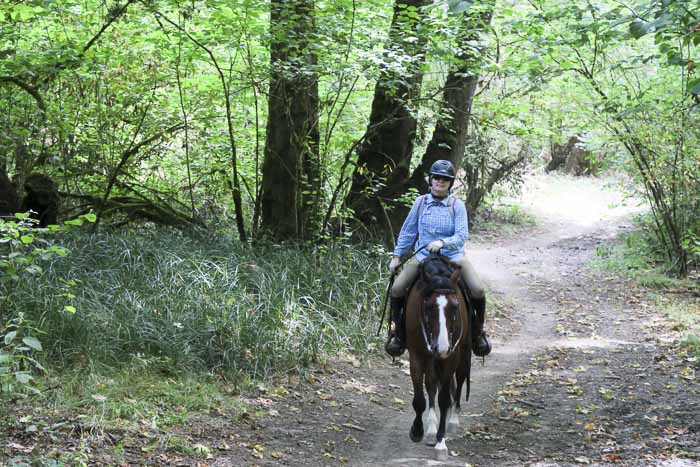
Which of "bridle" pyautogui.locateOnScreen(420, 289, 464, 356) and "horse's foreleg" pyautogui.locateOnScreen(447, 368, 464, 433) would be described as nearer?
"bridle" pyautogui.locateOnScreen(420, 289, 464, 356)

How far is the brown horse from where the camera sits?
6.46 m

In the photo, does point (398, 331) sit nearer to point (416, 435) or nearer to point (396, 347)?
point (396, 347)

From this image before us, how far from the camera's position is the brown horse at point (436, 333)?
6.46m

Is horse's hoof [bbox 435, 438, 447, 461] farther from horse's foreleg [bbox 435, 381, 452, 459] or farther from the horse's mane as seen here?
the horse's mane

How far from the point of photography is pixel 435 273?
663 cm

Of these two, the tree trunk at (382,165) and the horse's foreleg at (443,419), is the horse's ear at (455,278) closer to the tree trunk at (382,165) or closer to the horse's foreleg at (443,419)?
the horse's foreleg at (443,419)

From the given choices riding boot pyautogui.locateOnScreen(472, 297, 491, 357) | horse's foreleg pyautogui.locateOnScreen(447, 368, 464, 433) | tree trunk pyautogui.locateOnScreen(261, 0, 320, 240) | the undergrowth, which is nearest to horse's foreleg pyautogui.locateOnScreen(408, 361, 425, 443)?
horse's foreleg pyautogui.locateOnScreen(447, 368, 464, 433)

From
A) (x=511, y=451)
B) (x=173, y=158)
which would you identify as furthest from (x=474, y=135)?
(x=511, y=451)

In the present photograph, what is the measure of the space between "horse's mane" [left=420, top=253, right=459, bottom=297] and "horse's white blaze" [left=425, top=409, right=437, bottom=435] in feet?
4.23

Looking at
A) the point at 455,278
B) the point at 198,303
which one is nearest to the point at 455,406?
the point at 455,278

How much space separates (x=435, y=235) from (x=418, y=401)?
5.35ft

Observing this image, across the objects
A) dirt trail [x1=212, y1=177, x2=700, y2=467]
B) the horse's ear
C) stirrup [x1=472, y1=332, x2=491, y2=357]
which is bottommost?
dirt trail [x1=212, y1=177, x2=700, y2=467]

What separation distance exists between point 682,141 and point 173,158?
11.5 metres

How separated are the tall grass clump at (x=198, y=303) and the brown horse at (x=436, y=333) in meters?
2.18
